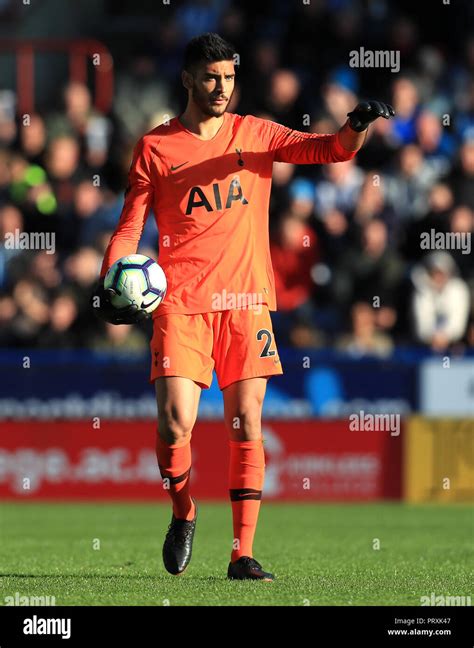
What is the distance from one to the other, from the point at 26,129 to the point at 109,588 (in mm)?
10766

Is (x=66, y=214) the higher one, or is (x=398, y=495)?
(x=66, y=214)

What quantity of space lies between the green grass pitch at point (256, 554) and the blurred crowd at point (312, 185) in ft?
6.46

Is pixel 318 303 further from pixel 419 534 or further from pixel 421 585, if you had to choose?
pixel 421 585

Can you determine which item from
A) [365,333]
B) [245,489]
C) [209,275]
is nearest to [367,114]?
[209,275]

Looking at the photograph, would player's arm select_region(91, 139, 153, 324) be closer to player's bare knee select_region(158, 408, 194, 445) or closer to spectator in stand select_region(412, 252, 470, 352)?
player's bare knee select_region(158, 408, 194, 445)

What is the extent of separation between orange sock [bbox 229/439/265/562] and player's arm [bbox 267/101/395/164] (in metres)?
1.54

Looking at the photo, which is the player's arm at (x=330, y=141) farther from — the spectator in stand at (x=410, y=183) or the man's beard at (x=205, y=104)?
the spectator in stand at (x=410, y=183)

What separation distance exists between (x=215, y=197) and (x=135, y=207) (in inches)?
16.9

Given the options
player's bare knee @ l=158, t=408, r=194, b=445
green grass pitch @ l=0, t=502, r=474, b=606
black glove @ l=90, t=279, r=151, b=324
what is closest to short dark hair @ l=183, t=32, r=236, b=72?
black glove @ l=90, t=279, r=151, b=324

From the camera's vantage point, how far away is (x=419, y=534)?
1162 centimetres

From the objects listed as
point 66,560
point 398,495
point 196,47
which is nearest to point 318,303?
point 398,495

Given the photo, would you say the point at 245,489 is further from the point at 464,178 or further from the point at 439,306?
the point at 464,178

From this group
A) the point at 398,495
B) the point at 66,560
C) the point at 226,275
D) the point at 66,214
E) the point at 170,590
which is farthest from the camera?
the point at 66,214
